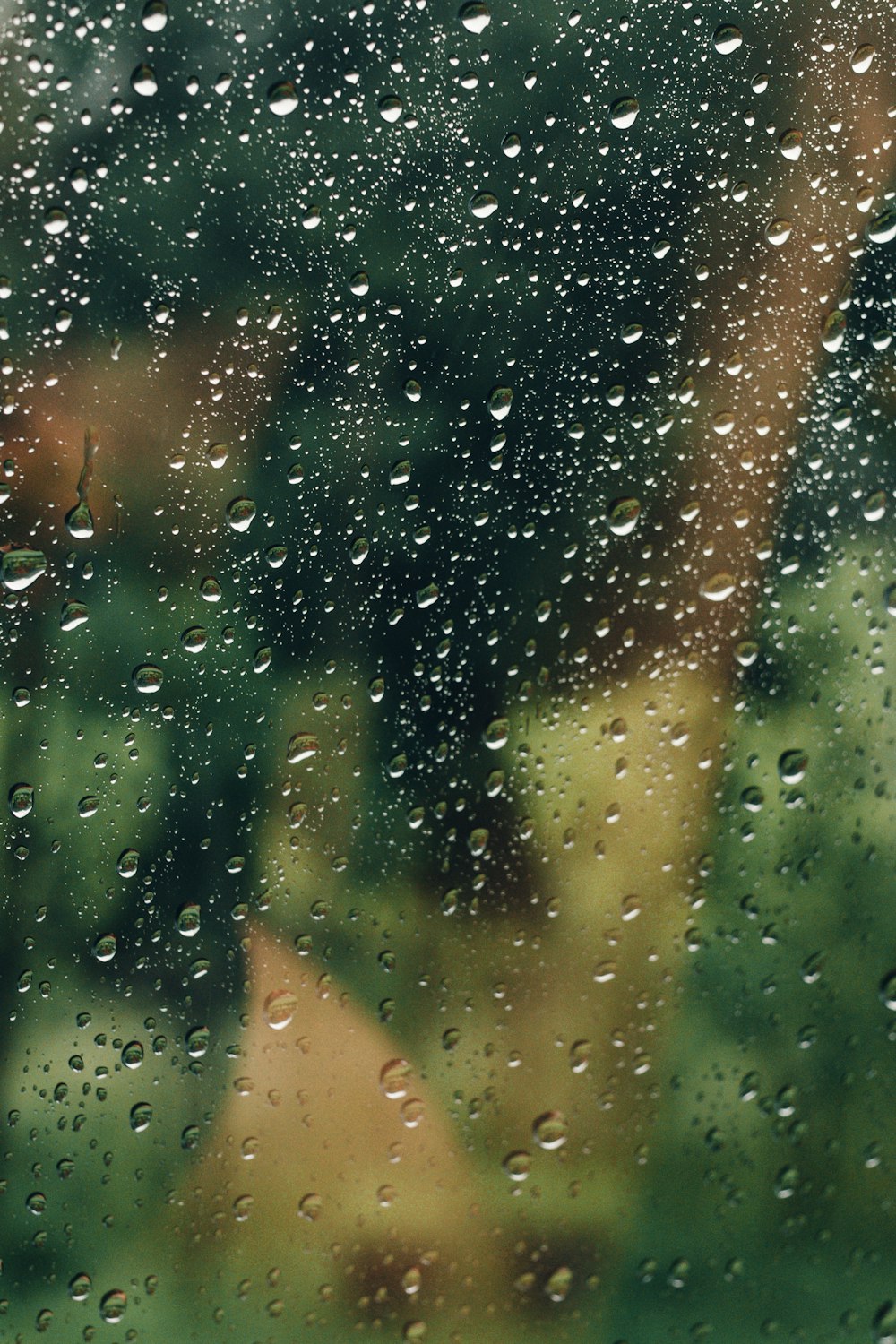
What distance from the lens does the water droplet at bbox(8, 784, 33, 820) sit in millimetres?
896

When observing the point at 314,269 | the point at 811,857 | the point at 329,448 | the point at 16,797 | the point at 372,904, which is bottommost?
the point at 811,857

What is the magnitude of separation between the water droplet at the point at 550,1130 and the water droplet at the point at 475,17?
3.12 feet

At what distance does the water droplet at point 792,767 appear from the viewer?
87cm

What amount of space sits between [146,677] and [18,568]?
0.15m

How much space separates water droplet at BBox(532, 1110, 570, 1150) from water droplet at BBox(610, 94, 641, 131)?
869mm

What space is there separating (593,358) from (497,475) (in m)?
0.13

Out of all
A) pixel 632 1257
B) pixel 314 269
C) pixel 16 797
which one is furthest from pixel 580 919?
pixel 314 269

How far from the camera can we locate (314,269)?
0.90m

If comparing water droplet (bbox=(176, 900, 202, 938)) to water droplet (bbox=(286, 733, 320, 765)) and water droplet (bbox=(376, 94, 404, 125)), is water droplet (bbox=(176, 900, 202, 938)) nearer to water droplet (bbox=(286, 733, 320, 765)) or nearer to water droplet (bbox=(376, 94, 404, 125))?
water droplet (bbox=(286, 733, 320, 765))

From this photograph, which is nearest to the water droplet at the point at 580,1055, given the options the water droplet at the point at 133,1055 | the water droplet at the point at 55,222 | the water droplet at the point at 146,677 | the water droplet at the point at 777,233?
the water droplet at the point at 133,1055

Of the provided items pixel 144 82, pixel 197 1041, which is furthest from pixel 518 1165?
pixel 144 82

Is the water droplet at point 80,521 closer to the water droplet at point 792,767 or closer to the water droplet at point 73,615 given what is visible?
the water droplet at point 73,615

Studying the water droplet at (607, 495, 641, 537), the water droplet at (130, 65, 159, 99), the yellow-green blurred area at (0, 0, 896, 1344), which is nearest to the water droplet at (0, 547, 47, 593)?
the yellow-green blurred area at (0, 0, 896, 1344)

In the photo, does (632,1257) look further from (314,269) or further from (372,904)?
(314,269)
